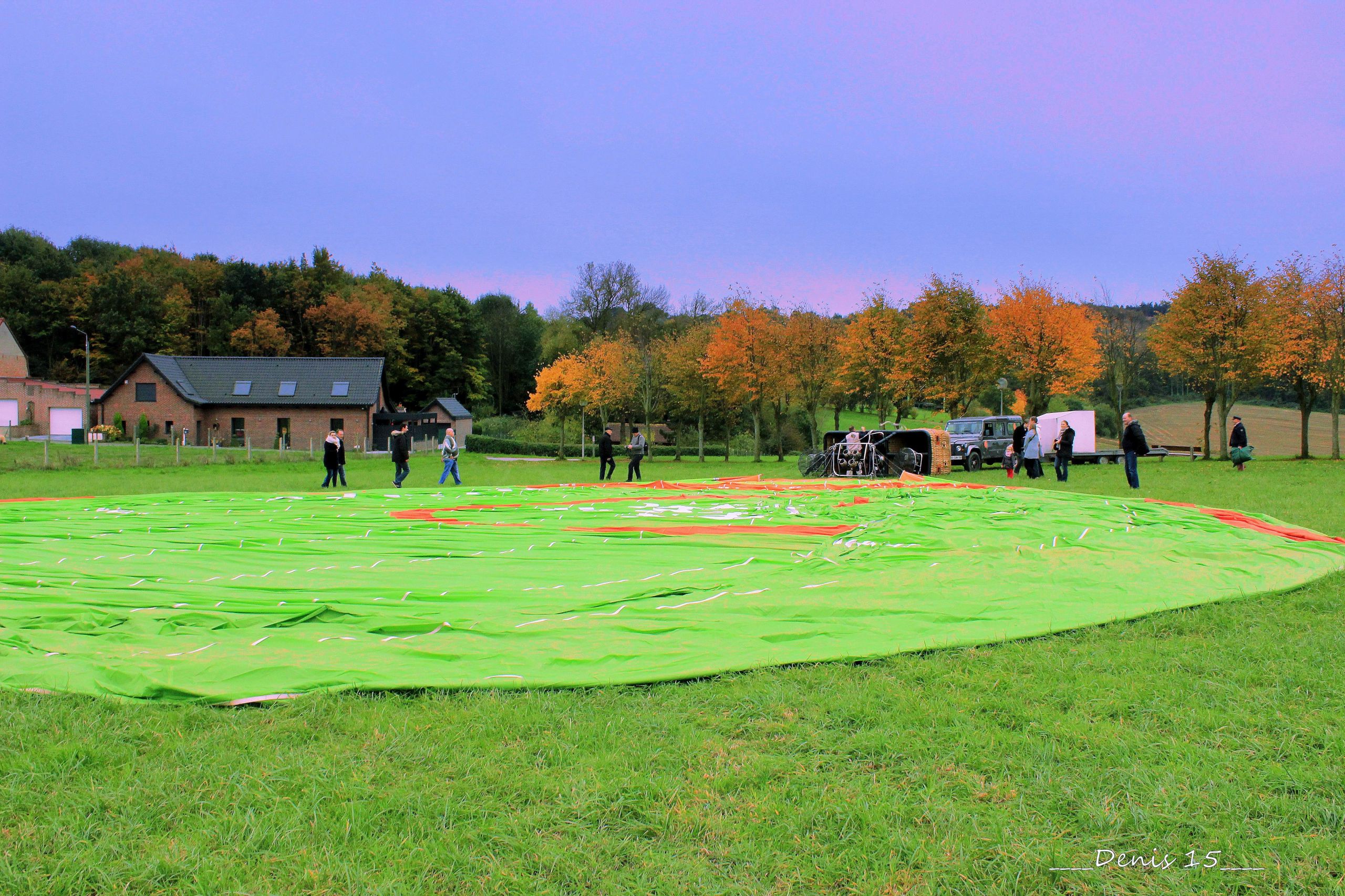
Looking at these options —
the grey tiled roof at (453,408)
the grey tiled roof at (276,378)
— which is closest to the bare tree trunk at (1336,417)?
the grey tiled roof at (276,378)

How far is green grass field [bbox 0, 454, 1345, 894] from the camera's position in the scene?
2.41 meters

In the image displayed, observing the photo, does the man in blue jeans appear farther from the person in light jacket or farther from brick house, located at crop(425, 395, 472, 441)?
brick house, located at crop(425, 395, 472, 441)

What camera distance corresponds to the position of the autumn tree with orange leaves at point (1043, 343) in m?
35.0

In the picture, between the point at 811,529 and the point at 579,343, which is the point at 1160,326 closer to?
the point at 811,529

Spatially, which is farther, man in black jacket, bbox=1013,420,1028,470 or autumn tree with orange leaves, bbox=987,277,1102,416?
autumn tree with orange leaves, bbox=987,277,1102,416

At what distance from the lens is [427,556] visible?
24.4 ft

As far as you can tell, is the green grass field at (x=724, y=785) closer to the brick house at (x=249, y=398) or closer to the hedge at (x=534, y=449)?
the hedge at (x=534, y=449)

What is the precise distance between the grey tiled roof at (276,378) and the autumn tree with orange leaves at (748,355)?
22.4 meters

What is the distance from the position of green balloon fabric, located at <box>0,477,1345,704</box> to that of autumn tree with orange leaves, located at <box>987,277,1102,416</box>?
26.4m

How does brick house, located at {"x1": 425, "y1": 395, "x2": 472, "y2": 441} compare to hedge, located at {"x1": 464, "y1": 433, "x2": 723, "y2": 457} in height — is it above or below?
above

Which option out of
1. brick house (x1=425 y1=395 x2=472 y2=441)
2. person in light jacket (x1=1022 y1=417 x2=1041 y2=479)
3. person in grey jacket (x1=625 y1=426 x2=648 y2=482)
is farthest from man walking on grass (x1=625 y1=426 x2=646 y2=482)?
brick house (x1=425 y1=395 x2=472 y2=441)

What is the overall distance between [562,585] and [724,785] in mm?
3414

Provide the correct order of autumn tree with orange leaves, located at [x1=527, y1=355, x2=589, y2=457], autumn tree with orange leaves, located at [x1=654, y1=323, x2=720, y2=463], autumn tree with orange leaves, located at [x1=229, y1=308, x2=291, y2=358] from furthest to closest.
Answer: autumn tree with orange leaves, located at [x1=229, y1=308, x2=291, y2=358] → autumn tree with orange leaves, located at [x1=527, y1=355, x2=589, y2=457] → autumn tree with orange leaves, located at [x1=654, y1=323, x2=720, y2=463]

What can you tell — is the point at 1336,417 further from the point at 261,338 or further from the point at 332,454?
the point at 261,338
